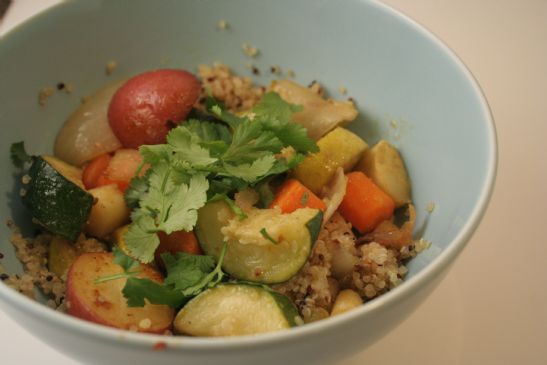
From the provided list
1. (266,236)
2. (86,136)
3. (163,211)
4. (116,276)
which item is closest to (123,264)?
(116,276)

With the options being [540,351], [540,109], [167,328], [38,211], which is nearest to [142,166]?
[38,211]

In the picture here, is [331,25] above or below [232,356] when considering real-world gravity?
above

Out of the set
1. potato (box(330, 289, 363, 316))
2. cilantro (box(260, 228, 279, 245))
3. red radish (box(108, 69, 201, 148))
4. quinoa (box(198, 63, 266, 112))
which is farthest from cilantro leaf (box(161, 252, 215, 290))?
quinoa (box(198, 63, 266, 112))

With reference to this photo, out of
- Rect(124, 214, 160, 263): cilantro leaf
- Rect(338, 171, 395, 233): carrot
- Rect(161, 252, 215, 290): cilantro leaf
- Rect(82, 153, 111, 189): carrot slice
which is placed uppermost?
Rect(82, 153, 111, 189): carrot slice

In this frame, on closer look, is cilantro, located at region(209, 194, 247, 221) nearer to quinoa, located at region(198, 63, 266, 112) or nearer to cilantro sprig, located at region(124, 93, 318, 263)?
cilantro sprig, located at region(124, 93, 318, 263)

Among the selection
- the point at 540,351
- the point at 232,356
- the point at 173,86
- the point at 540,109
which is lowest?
the point at 540,351

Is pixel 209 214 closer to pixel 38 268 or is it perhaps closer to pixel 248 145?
pixel 248 145

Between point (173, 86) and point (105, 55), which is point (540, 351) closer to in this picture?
point (173, 86)

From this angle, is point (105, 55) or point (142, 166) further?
point (105, 55)
